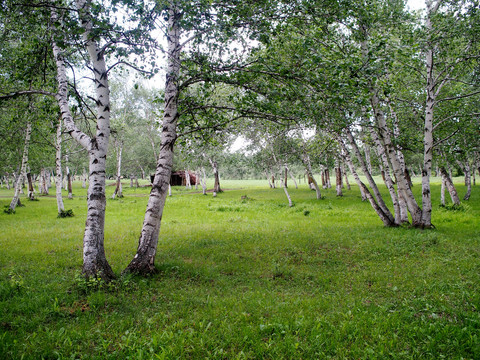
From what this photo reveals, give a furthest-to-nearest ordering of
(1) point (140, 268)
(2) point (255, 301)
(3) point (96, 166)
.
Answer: (1) point (140, 268) → (3) point (96, 166) → (2) point (255, 301)

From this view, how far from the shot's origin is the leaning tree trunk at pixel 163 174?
7312mm

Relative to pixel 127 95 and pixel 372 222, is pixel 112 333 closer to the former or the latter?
pixel 372 222

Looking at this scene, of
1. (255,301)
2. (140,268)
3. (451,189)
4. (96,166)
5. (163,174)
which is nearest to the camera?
(255,301)

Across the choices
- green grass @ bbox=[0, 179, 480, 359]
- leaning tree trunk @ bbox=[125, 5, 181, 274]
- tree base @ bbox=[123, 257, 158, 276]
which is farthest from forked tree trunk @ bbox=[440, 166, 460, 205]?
tree base @ bbox=[123, 257, 158, 276]

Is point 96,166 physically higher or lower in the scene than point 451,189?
higher

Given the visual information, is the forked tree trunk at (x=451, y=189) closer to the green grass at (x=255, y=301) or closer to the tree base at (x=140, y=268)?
the green grass at (x=255, y=301)

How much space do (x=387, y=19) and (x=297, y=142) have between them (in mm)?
13401

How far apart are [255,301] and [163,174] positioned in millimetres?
4189

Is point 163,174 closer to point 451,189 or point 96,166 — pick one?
point 96,166

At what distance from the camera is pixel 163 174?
24.9 feet

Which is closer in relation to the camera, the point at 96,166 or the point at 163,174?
the point at 96,166

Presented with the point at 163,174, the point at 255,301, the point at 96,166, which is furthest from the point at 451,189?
the point at 96,166

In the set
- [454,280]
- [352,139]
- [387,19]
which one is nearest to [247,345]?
[454,280]

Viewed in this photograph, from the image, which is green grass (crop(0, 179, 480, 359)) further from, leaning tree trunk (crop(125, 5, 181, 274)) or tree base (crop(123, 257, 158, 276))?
leaning tree trunk (crop(125, 5, 181, 274))
